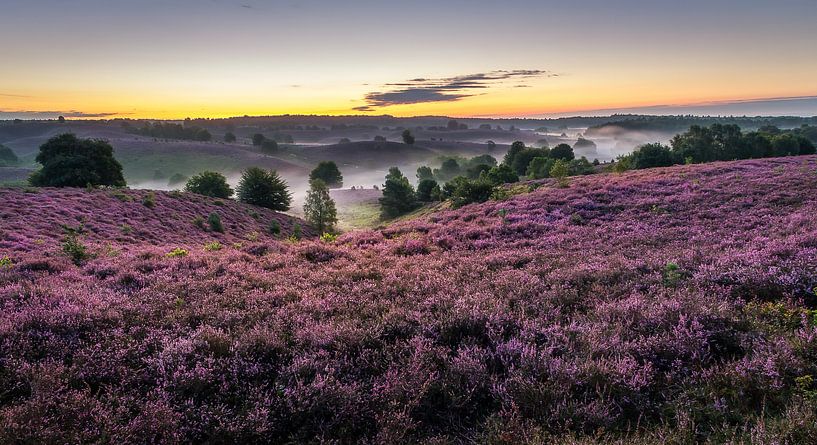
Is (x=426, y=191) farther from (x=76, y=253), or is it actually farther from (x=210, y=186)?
(x=76, y=253)

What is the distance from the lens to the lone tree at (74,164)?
45.4 meters

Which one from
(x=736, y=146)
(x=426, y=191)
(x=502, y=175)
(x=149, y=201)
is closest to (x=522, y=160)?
(x=426, y=191)

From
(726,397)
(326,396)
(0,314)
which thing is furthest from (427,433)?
(0,314)

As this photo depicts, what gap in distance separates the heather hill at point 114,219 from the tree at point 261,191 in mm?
15478

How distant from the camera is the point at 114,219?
27.7 meters

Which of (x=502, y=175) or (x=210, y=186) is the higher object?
(x=502, y=175)

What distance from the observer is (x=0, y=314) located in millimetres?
5906

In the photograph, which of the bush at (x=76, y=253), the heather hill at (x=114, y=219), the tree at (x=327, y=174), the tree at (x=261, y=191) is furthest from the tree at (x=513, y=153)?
the bush at (x=76, y=253)

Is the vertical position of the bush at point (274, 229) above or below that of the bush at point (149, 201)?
below

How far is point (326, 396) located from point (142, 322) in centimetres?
391

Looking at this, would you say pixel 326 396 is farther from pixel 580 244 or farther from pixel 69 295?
pixel 580 244

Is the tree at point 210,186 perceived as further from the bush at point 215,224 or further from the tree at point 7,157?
the tree at point 7,157

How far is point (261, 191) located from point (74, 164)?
2268 cm

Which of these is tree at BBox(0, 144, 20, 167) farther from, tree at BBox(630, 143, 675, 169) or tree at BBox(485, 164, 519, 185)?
tree at BBox(630, 143, 675, 169)
